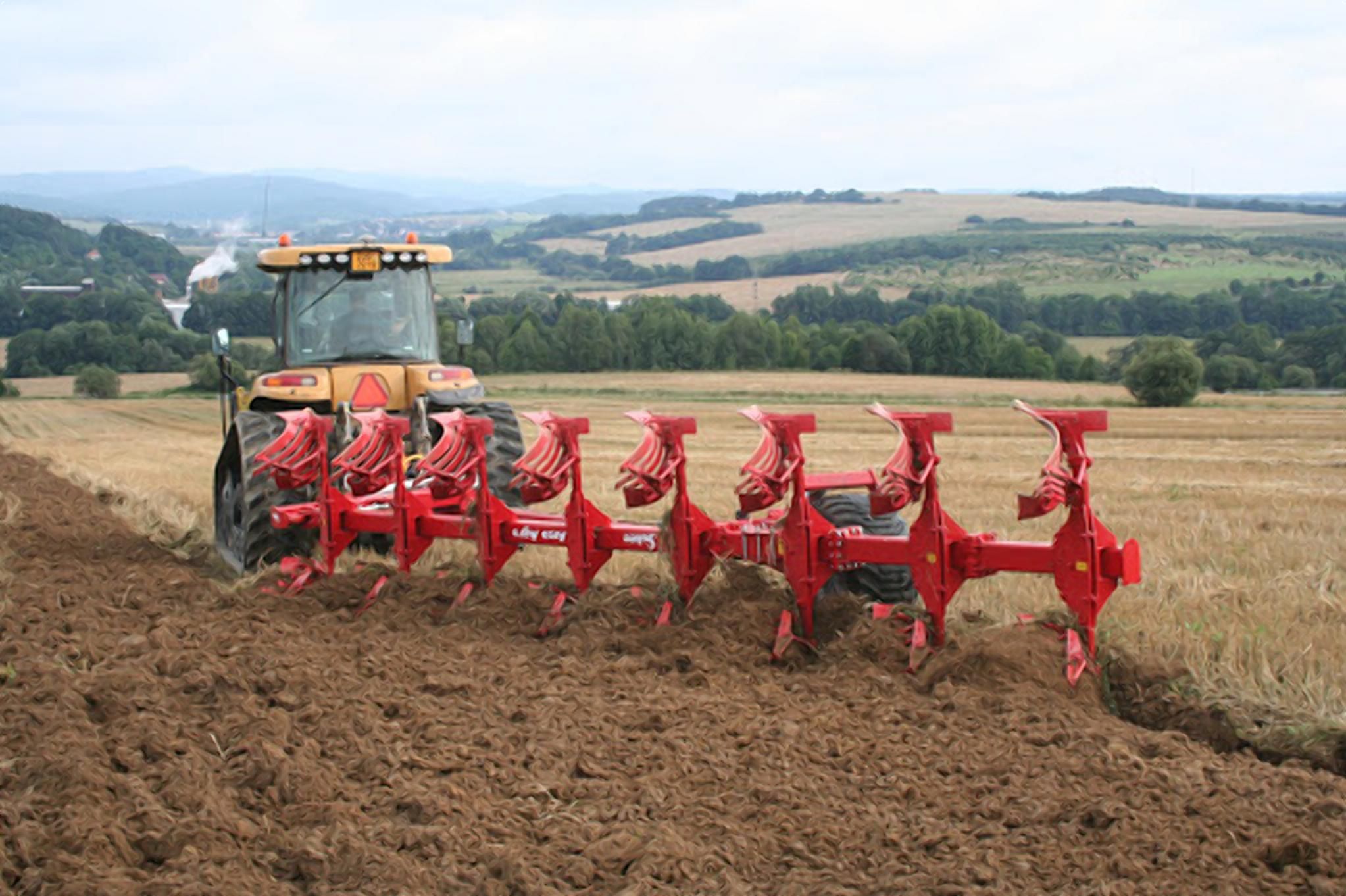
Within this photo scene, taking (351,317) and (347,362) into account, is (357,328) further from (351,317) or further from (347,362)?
(347,362)

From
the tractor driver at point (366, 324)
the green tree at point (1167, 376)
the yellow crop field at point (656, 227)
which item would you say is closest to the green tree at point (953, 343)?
the green tree at point (1167, 376)

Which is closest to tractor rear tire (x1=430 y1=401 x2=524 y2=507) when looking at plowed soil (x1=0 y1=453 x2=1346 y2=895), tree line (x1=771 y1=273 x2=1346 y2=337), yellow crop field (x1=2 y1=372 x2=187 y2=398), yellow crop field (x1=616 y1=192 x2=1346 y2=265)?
plowed soil (x1=0 y1=453 x2=1346 y2=895)

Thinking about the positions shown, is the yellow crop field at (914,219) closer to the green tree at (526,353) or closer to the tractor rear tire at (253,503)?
the green tree at (526,353)

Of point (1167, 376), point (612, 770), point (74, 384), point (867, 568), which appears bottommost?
point (74, 384)

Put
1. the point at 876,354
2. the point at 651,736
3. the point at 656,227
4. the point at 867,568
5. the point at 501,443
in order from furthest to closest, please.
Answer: the point at 656,227 < the point at 876,354 < the point at 501,443 < the point at 867,568 < the point at 651,736

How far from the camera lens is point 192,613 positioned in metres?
7.25

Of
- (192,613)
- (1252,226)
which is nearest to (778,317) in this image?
(1252,226)

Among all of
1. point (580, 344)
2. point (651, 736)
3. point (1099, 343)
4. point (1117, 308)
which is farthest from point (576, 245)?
→ point (651, 736)

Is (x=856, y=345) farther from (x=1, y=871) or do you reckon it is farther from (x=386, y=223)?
(x=1, y=871)

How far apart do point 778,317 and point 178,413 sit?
105ft

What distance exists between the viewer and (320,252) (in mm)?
9305

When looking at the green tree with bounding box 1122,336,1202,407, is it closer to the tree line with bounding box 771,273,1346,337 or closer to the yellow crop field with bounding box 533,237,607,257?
the tree line with bounding box 771,273,1346,337

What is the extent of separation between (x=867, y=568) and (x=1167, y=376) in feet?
77.6

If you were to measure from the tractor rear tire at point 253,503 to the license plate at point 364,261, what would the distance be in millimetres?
1143
